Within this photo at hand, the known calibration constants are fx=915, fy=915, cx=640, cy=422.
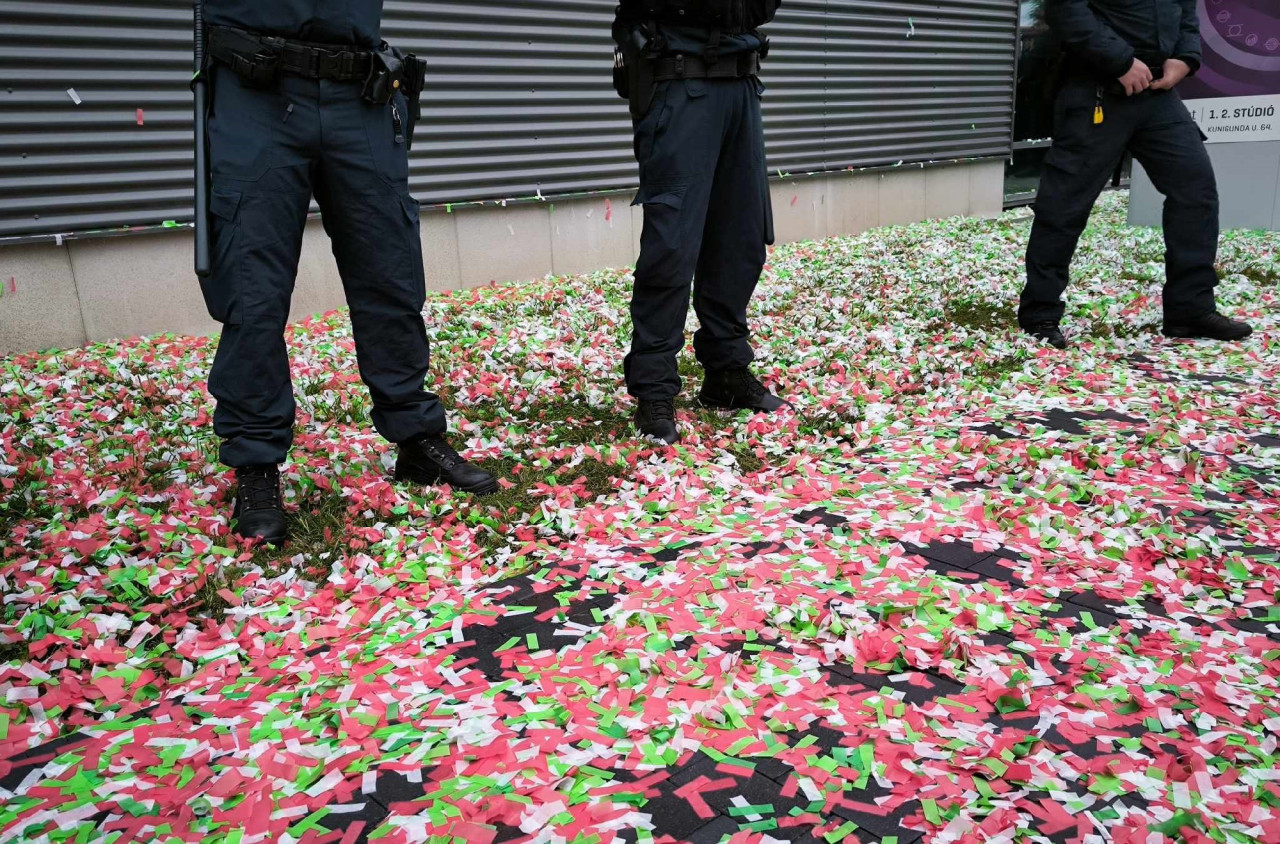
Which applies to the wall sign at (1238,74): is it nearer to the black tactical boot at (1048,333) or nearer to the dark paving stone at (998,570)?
the black tactical boot at (1048,333)

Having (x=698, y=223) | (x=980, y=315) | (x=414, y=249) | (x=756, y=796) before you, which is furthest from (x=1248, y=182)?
(x=756, y=796)

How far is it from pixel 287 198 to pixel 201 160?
29 cm

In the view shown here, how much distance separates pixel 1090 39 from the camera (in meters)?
4.80

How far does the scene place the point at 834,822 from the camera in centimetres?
168

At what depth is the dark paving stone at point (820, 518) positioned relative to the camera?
3.03 metres

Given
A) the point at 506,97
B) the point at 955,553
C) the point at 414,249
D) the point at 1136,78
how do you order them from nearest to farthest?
the point at 955,553 → the point at 414,249 → the point at 1136,78 → the point at 506,97

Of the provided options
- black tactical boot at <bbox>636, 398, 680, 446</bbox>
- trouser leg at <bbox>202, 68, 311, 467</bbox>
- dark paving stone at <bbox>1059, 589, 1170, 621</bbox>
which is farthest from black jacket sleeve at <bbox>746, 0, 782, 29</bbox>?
dark paving stone at <bbox>1059, 589, 1170, 621</bbox>

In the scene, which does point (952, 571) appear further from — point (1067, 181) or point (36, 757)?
point (1067, 181)

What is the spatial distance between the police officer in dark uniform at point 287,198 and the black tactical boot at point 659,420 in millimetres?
1061

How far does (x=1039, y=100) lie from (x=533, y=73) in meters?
8.28

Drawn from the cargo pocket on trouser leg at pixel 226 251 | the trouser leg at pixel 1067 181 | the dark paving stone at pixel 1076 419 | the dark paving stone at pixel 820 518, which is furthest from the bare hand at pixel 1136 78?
the cargo pocket on trouser leg at pixel 226 251

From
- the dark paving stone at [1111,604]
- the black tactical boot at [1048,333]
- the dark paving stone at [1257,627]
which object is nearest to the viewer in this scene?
the dark paving stone at [1257,627]

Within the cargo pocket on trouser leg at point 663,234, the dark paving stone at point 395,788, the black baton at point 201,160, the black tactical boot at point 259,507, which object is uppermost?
the black baton at point 201,160

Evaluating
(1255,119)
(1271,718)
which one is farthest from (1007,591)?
(1255,119)
